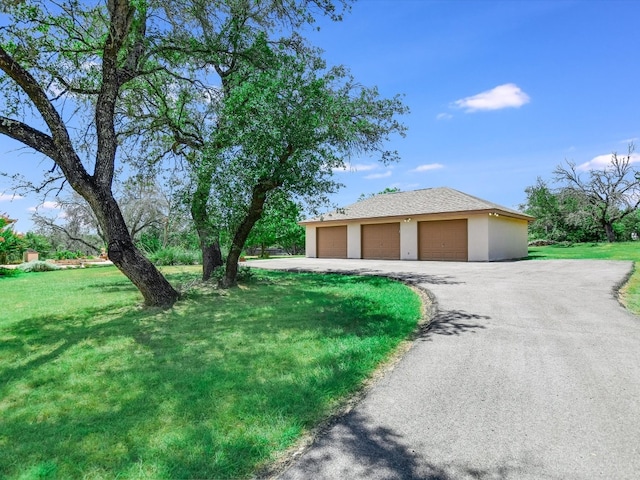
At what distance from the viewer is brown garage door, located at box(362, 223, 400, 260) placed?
2170 centimetres

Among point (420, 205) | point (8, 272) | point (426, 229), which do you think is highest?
point (420, 205)

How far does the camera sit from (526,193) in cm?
3878

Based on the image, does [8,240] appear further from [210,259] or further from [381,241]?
[381,241]

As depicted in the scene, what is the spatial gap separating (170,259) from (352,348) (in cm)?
1811

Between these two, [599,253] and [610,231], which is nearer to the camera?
[599,253]

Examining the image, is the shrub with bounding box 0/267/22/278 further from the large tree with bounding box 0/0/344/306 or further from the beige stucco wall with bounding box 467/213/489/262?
the beige stucco wall with bounding box 467/213/489/262

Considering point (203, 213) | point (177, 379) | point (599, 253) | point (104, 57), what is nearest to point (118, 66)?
point (104, 57)

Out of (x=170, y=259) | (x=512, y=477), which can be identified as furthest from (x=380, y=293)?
(x=170, y=259)

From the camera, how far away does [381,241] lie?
22.4m

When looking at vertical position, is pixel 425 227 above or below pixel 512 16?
below

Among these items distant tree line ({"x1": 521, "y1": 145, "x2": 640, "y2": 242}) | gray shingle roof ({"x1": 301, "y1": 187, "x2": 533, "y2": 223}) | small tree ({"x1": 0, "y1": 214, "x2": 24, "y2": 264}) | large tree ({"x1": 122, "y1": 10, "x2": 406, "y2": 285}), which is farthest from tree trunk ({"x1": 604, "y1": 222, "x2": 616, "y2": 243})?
small tree ({"x1": 0, "y1": 214, "x2": 24, "y2": 264})

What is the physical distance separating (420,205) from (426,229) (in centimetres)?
156

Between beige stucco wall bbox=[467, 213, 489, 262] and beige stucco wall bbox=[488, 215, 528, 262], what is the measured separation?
13.7 inches

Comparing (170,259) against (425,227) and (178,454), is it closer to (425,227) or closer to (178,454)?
(425,227)
